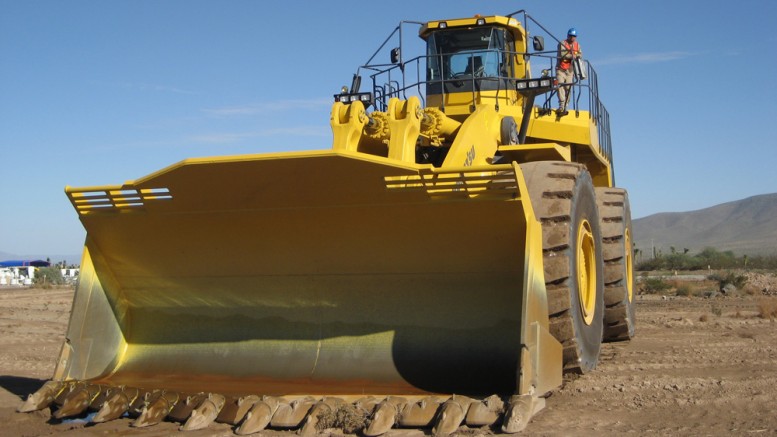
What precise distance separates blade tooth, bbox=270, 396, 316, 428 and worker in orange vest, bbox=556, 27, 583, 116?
14.3 feet

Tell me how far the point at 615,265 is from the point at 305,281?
11.5 ft

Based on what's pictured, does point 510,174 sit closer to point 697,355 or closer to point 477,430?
point 477,430

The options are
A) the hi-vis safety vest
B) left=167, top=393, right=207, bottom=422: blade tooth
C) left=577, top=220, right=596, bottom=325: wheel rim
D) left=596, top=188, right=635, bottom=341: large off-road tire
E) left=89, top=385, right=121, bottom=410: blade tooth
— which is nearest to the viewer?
left=167, top=393, right=207, bottom=422: blade tooth

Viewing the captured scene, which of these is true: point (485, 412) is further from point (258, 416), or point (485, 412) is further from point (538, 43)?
point (538, 43)

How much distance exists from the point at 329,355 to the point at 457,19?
416 cm

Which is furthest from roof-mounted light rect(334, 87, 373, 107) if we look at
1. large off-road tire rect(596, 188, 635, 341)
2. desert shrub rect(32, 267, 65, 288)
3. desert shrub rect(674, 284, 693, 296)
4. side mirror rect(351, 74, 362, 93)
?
desert shrub rect(32, 267, 65, 288)

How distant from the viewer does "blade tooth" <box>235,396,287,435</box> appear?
530 cm

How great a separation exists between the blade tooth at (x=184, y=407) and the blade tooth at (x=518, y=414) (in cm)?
199

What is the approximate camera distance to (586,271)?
7000mm

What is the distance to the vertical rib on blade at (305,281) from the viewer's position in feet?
18.7

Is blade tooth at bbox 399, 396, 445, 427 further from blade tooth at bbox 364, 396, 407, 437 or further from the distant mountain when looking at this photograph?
the distant mountain

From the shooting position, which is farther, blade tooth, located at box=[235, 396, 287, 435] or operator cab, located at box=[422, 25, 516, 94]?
operator cab, located at box=[422, 25, 516, 94]

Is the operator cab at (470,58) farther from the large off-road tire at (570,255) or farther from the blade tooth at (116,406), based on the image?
the blade tooth at (116,406)

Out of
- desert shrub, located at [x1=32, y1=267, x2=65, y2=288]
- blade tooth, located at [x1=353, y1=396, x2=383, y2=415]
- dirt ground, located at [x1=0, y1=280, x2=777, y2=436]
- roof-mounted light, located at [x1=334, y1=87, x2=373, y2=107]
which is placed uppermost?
roof-mounted light, located at [x1=334, y1=87, x2=373, y2=107]
